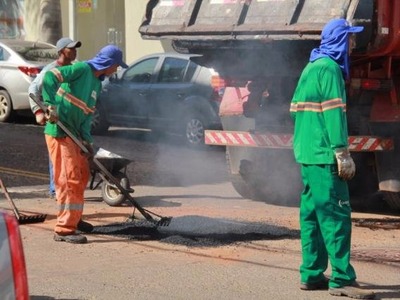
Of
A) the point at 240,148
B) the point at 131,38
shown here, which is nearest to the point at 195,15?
the point at 240,148

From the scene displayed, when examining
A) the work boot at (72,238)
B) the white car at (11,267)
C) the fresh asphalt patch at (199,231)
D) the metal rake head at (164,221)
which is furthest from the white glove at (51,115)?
the white car at (11,267)

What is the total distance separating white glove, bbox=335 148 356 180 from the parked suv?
8882mm

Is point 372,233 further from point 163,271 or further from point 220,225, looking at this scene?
point 163,271

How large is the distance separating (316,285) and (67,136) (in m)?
2.71

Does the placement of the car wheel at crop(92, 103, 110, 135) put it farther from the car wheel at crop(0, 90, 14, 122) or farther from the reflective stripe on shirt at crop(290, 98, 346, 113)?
the reflective stripe on shirt at crop(290, 98, 346, 113)

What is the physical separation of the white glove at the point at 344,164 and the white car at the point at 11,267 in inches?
121

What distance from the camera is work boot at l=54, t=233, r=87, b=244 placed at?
8484mm

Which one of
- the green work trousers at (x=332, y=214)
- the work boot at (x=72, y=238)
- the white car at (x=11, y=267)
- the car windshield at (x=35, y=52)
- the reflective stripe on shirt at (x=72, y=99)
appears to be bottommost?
the car windshield at (x=35, y=52)

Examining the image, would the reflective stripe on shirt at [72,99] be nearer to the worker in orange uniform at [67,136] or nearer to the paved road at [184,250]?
the worker in orange uniform at [67,136]

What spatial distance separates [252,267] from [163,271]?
0.71 m

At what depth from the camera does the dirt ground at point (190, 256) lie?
6.96 meters

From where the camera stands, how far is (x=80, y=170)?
8.62 m

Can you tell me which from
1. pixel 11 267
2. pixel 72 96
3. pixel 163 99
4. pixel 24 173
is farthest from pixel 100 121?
pixel 11 267

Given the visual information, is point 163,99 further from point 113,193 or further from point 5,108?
point 113,193
